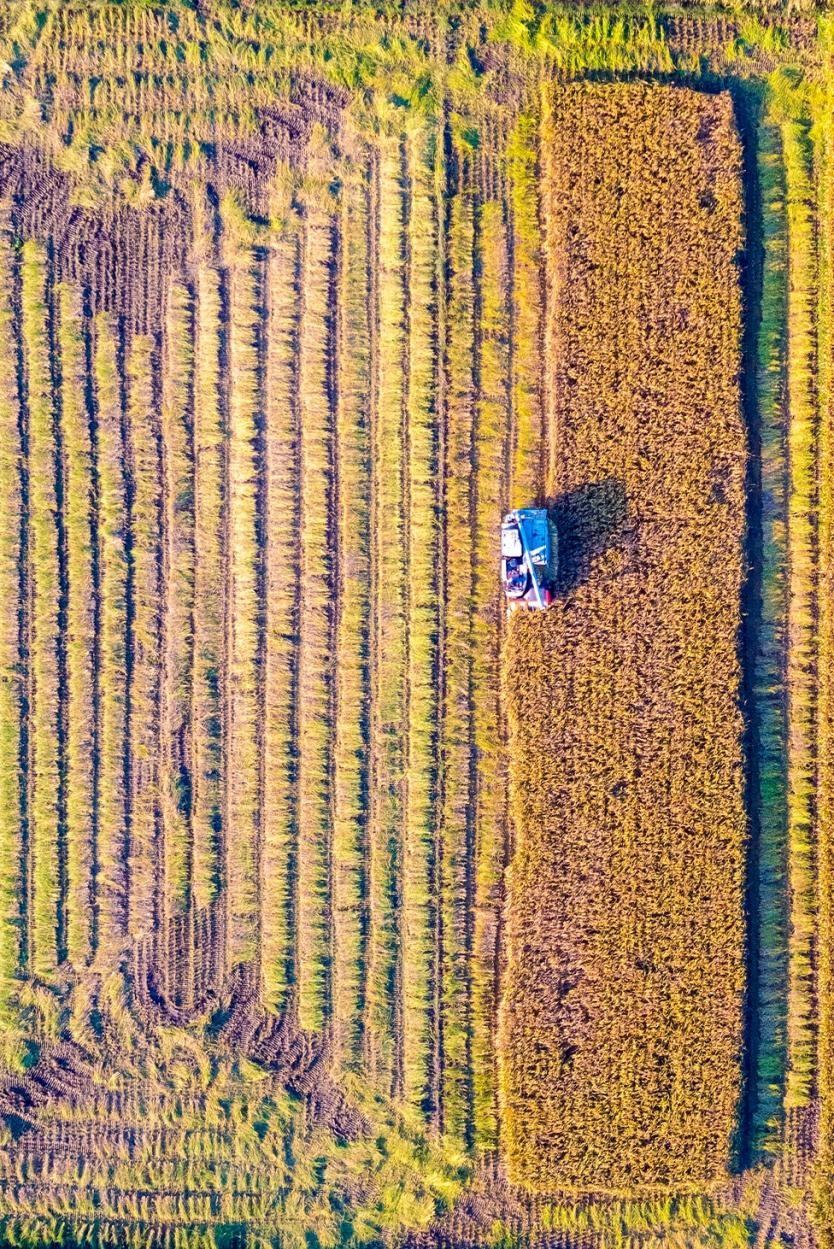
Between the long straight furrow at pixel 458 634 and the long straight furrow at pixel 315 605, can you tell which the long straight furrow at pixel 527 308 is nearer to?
the long straight furrow at pixel 458 634

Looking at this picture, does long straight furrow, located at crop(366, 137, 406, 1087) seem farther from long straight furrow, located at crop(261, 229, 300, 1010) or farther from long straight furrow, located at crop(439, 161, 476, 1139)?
long straight furrow, located at crop(261, 229, 300, 1010)

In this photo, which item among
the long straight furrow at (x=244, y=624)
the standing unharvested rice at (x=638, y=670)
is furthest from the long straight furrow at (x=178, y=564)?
the standing unharvested rice at (x=638, y=670)

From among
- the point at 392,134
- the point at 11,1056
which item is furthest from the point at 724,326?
the point at 11,1056

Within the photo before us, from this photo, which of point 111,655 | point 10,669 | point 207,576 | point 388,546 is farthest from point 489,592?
point 10,669

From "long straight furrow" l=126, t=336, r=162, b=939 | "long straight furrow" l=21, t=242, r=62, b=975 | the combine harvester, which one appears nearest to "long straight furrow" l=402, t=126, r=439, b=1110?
the combine harvester

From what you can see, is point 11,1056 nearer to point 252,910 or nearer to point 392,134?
point 252,910

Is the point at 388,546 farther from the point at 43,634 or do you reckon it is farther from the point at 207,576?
the point at 43,634

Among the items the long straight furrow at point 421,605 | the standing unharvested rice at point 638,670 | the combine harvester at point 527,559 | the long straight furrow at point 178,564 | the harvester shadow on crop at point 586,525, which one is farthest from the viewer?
the long straight furrow at point 178,564
